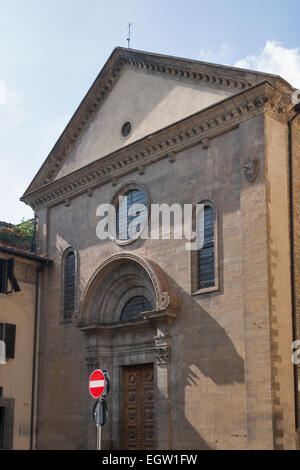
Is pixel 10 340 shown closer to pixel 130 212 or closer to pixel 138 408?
pixel 138 408

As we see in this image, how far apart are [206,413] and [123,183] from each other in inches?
359

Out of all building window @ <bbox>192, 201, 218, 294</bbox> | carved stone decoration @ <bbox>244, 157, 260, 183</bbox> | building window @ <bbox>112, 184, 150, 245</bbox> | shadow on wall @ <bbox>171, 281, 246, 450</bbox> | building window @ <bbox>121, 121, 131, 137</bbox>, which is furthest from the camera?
building window @ <bbox>121, 121, 131, 137</bbox>

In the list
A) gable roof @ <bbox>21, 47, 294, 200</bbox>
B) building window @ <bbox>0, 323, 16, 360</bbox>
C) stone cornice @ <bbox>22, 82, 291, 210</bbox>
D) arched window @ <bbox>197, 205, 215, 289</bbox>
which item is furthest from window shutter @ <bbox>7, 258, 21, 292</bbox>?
arched window @ <bbox>197, 205, 215, 289</bbox>

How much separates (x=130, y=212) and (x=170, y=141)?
302 cm

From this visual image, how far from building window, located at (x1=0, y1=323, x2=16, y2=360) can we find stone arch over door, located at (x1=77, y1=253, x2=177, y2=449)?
3.08 metres

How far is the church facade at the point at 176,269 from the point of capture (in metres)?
18.6

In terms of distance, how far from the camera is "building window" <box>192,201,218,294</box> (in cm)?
2044

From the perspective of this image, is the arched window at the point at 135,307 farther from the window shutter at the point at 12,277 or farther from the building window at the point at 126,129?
the building window at the point at 126,129

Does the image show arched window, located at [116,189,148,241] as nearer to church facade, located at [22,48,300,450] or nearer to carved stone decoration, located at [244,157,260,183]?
church facade, located at [22,48,300,450]

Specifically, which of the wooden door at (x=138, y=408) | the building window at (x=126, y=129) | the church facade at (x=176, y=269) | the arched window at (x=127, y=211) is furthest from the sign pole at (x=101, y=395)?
the building window at (x=126, y=129)

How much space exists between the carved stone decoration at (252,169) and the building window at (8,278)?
Answer: 1089 centimetres

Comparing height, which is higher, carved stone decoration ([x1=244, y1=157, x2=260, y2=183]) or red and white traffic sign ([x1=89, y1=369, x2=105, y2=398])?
carved stone decoration ([x1=244, y1=157, x2=260, y2=183])
